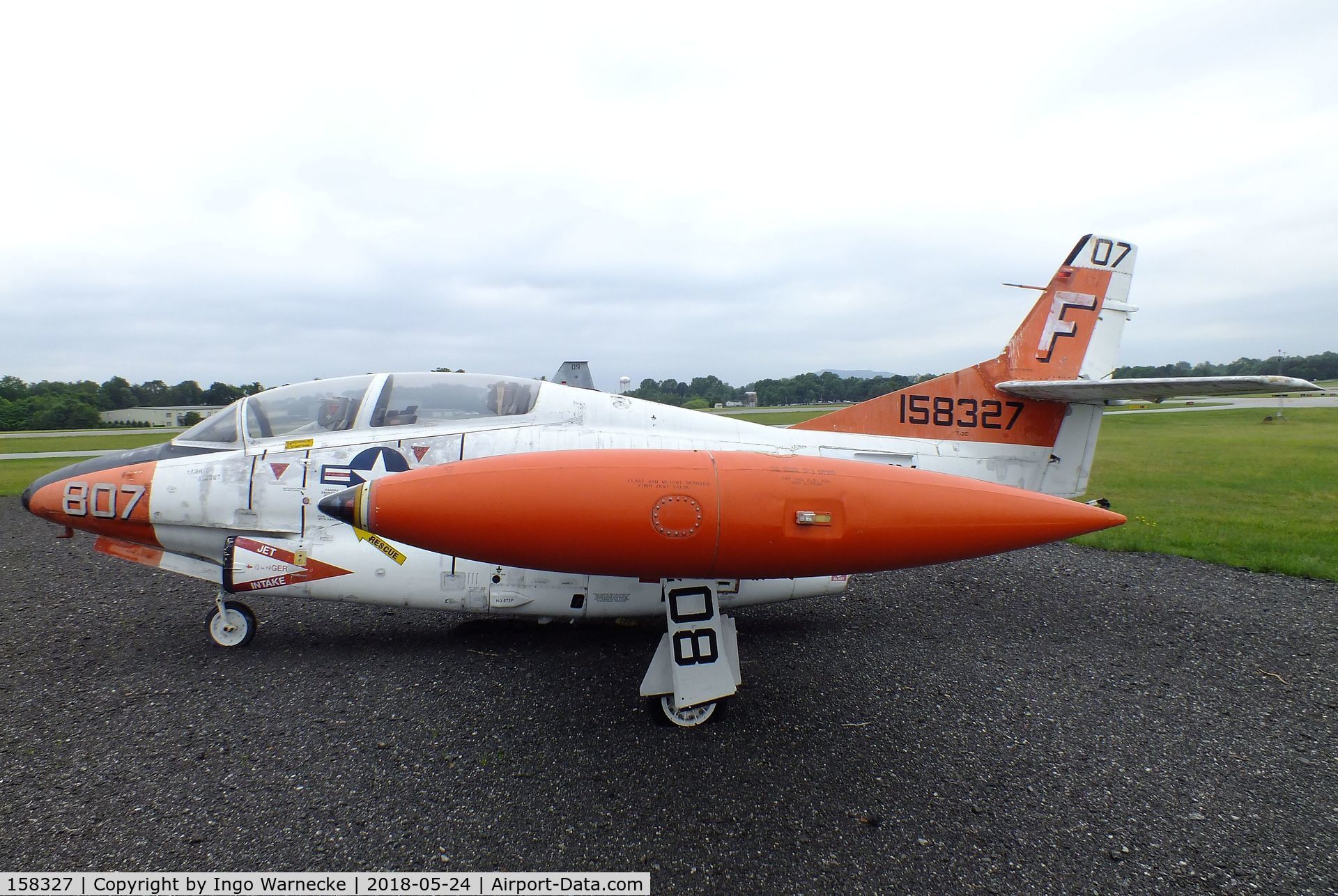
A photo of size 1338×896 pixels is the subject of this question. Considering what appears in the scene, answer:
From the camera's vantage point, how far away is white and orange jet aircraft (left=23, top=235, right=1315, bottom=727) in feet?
9.97

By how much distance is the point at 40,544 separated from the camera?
9047 mm

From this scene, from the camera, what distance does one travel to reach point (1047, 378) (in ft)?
19.7

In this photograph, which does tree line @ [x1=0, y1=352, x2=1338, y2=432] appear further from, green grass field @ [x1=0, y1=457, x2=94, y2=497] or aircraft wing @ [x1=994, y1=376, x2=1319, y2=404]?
aircraft wing @ [x1=994, y1=376, x2=1319, y2=404]

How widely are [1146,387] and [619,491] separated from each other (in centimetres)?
468

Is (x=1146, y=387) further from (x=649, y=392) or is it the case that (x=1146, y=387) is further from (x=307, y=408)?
(x=649, y=392)

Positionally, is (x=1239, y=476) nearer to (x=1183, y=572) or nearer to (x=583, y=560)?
(x=1183, y=572)

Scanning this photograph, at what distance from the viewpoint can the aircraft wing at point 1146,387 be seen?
397 cm

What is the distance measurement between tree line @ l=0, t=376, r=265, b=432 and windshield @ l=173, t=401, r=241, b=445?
3424 cm

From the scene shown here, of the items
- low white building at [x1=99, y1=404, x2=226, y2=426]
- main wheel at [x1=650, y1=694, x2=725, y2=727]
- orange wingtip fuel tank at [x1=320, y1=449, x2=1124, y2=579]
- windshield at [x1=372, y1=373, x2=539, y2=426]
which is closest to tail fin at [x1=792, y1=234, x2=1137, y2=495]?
orange wingtip fuel tank at [x1=320, y1=449, x2=1124, y2=579]

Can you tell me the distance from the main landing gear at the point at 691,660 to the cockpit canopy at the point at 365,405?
86.6 inches

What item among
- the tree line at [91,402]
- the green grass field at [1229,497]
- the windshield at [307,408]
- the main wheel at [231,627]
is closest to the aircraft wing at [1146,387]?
the green grass field at [1229,497]

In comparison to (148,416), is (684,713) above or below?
below
